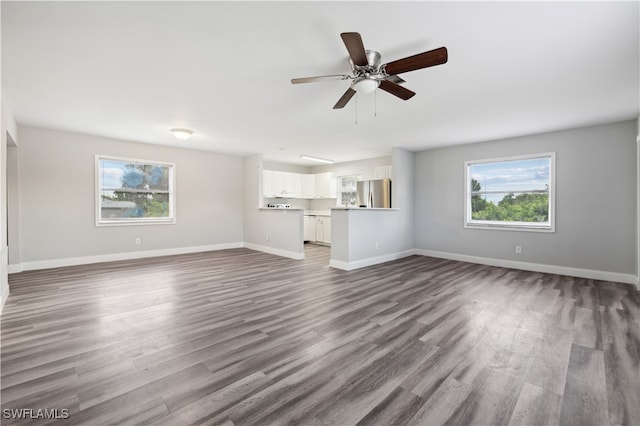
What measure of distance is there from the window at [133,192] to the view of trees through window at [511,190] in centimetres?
667

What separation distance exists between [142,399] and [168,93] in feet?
10.2

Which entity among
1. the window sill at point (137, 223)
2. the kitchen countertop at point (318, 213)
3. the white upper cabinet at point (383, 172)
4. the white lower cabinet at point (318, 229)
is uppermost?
the white upper cabinet at point (383, 172)

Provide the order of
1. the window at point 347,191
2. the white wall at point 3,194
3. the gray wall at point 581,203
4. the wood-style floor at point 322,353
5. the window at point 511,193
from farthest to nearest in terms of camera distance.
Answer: the window at point 347,191 → the window at point 511,193 → the gray wall at point 581,203 → the white wall at point 3,194 → the wood-style floor at point 322,353

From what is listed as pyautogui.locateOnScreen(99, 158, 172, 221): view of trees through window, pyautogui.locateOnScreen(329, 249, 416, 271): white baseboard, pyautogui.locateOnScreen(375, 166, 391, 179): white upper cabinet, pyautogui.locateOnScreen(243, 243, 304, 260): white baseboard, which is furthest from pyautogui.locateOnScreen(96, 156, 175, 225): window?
pyautogui.locateOnScreen(375, 166, 391, 179): white upper cabinet

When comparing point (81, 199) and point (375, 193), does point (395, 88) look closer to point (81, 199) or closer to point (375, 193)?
point (375, 193)

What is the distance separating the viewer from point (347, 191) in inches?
338

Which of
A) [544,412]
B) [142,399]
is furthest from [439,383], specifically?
[142,399]

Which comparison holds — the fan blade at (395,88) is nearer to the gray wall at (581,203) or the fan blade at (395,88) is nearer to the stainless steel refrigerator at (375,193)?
the gray wall at (581,203)

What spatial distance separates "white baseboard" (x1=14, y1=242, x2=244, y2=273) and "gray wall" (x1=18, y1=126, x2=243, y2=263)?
0.23ft

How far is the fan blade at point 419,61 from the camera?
202cm

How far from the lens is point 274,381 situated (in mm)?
1848

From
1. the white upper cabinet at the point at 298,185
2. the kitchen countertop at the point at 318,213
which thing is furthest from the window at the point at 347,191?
the kitchen countertop at the point at 318,213

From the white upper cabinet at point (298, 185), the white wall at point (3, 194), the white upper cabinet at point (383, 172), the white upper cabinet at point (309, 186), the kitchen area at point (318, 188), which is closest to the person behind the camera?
the white wall at point (3, 194)

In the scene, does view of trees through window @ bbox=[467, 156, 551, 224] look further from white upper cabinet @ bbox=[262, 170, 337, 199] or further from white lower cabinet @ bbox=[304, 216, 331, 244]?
white upper cabinet @ bbox=[262, 170, 337, 199]
